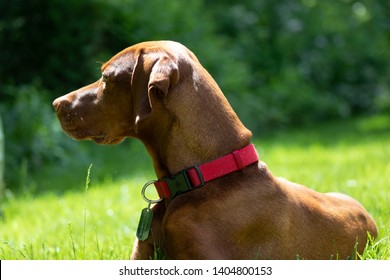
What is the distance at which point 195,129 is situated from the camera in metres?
3.12

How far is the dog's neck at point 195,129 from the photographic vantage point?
122 inches

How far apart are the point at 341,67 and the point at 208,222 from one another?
13564mm

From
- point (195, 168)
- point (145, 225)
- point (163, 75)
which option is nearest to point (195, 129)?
point (195, 168)

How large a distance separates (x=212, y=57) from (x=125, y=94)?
8546mm

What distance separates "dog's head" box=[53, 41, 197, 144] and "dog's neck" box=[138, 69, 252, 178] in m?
0.07

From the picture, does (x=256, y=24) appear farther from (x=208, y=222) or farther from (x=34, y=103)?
(x=208, y=222)

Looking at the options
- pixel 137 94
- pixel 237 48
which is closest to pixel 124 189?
pixel 137 94

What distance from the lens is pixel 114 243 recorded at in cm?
422

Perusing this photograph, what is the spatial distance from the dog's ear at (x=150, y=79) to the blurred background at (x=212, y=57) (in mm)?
3056

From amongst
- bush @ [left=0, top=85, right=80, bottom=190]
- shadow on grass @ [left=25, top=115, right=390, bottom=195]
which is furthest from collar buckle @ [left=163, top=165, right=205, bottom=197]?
bush @ [left=0, top=85, right=80, bottom=190]

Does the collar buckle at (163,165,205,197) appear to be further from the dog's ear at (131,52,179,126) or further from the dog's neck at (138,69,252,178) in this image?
the dog's ear at (131,52,179,126)

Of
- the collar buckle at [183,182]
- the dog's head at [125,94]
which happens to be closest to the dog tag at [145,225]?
the collar buckle at [183,182]

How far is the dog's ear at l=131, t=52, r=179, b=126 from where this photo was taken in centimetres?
296

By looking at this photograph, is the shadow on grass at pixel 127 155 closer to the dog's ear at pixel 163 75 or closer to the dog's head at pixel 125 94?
the dog's head at pixel 125 94
